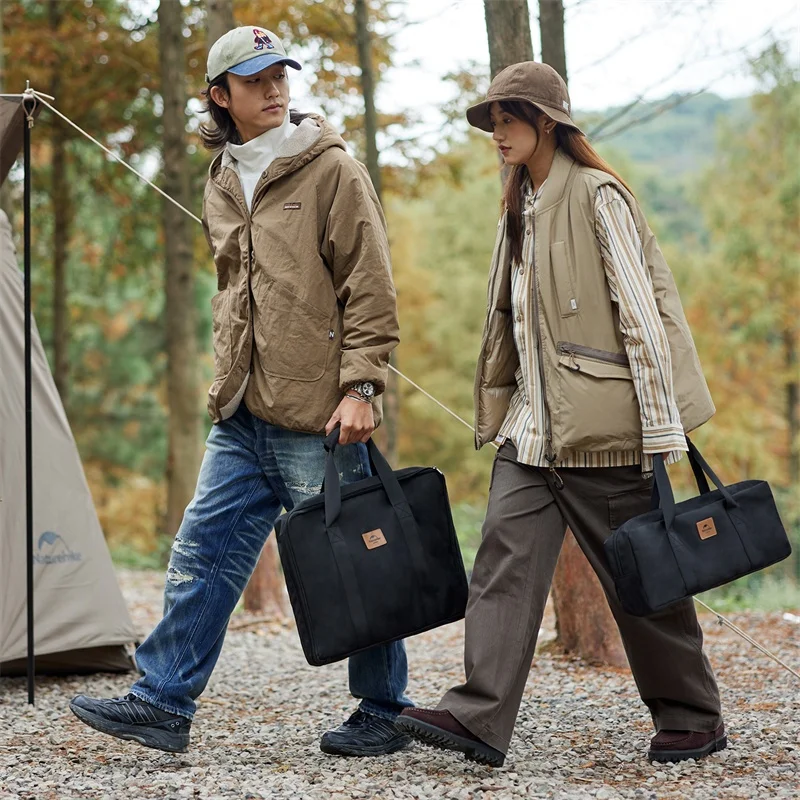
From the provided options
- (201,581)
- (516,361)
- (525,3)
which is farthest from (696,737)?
(525,3)

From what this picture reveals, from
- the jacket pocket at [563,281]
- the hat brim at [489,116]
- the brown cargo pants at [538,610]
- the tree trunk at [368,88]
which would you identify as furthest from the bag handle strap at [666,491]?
the tree trunk at [368,88]

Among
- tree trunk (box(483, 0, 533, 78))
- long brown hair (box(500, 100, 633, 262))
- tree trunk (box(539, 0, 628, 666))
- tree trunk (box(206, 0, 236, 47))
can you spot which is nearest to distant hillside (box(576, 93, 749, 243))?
tree trunk (box(483, 0, 533, 78))

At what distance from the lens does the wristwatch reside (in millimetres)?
3150

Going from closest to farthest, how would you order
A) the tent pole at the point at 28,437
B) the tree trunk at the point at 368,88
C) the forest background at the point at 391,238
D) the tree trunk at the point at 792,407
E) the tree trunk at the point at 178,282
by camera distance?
the tent pole at the point at 28,437
the tree trunk at the point at 368,88
the tree trunk at the point at 178,282
the forest background at the point at 391,238
the tree trunk at the point at 792,407

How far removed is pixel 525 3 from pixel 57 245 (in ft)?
30.0

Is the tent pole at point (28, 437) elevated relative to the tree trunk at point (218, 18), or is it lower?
lower

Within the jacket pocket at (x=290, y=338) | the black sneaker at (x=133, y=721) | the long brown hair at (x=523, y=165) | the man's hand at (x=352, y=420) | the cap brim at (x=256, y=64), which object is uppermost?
the cap brim at (x=256, y=64)

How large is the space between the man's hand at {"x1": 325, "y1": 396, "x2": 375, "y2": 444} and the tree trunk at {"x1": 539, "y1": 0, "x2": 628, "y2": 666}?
1.95m

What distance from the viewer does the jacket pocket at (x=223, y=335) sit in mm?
3275

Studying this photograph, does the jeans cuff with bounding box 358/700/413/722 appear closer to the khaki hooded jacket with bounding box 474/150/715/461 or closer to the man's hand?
the man's hand

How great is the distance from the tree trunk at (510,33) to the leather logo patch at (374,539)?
2568 millimetres

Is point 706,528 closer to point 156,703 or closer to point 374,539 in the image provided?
point 374,539

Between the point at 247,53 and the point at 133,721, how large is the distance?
6.56ft

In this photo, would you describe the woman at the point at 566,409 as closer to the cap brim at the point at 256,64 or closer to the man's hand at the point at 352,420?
the man's hand at the point at 352,420
